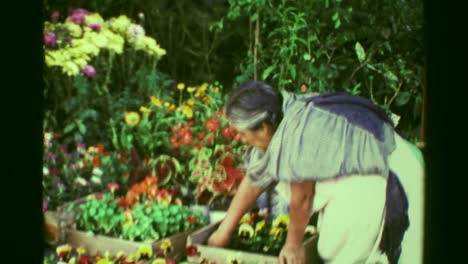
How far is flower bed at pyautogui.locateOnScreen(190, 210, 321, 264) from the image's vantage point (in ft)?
6.54

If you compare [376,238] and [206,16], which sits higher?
[206,16]

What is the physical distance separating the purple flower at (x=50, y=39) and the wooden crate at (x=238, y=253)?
975 mm

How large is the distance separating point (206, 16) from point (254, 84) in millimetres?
333

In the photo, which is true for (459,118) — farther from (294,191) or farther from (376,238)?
(294,191)

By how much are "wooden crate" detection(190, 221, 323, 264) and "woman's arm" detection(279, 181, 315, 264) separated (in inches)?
1.3

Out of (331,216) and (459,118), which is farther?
(459,118)

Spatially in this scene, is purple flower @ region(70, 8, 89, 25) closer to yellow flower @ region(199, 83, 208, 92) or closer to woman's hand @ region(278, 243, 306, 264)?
yellow flower @ region(199, 83, 208, 92)

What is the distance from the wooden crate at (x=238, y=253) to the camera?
1979mm

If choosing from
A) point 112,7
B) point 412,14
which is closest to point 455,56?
point 412,14

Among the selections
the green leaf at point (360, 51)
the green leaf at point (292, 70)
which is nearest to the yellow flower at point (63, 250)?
the green leaf at point (292, 70)

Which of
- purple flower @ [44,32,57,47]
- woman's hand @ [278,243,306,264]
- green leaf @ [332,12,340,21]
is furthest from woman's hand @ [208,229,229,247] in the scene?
purple flower @ [44,32,57,47]

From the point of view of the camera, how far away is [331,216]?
2.02 meters

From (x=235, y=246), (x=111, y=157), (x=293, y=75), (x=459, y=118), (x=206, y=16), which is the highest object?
(x=206, y=16)

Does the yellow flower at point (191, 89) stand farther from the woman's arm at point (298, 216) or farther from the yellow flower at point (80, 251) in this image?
the yellow flower at point (80, 251)
